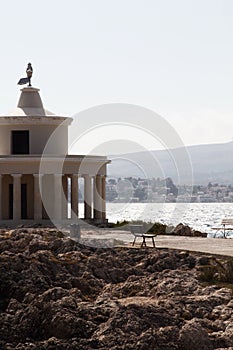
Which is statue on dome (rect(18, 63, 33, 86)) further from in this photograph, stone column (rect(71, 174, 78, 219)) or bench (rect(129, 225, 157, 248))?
bench (rect(129, 225, 157, 248))

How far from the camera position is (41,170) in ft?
119

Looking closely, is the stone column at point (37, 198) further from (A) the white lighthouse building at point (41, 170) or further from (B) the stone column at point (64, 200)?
(B) the stone column at point (64, 200)

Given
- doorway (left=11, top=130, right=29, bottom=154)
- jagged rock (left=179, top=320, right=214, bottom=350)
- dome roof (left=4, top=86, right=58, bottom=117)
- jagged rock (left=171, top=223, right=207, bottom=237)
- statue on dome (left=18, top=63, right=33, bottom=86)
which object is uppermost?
statue on dome (left=18, top=63, right=33, bottom=86)

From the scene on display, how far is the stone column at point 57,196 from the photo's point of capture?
36375mm

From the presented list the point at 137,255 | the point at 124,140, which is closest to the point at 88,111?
the point at 124,140

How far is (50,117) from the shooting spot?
3834 cm

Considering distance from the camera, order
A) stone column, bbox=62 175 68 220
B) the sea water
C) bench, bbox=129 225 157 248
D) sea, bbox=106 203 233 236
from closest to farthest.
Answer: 1. bench, bbox=129 225 157 248
2. stone column, bbox=62 175 68 220
3. the sea water
4. sea, bbox=106 203 233 236

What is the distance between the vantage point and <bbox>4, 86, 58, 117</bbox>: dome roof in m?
38.9

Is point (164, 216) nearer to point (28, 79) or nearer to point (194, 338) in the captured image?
point (28, 79)

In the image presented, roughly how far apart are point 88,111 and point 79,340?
1544 cm

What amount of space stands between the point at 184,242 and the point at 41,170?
8.64 meters

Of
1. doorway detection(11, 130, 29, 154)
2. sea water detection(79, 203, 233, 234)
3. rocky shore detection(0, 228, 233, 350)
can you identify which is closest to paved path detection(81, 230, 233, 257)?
rocky shore detection(0, 228, 233, 350)

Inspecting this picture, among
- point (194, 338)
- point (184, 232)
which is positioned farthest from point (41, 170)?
point (194, 338)

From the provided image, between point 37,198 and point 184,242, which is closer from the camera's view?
point 184,242
